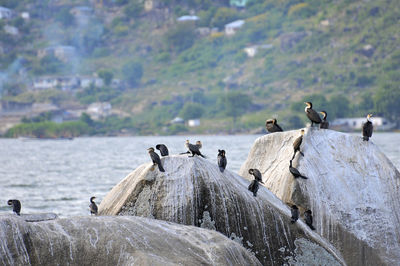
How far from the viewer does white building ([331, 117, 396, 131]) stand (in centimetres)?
13712

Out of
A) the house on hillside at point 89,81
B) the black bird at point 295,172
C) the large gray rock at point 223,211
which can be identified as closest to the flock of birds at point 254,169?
the black bird at point 295,172

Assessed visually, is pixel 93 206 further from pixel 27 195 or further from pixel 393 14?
pixel 393 14

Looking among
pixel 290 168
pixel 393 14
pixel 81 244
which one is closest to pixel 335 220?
pixel 290 168

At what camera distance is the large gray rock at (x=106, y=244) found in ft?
32.8

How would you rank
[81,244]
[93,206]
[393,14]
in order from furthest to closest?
[393,14] → [93,206] → [81,244]

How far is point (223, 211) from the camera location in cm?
1265

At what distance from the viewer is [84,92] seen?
189500 millimetres

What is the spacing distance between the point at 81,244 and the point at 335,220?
19.3ft

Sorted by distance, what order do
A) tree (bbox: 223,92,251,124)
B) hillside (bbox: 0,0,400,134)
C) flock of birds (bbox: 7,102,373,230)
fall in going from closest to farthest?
1. flock of birds (bbox: 7,102,373,230)
2. hillside (bbox: 0,0,400,134)
3. tree (bbox: 223,92,251,124)

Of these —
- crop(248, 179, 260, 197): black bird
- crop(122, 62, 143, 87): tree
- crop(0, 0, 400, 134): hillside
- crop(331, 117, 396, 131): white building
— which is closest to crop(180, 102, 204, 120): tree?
crop(0, 0, 400, 134): hillside

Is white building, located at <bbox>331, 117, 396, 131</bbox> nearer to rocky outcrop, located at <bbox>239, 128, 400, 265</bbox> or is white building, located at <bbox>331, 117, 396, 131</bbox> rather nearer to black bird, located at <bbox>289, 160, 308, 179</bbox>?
rocky outcrop, located at <bbox>239, 128, 400, 265</bbox>

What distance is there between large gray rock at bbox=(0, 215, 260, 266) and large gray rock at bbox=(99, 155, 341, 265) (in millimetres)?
1746

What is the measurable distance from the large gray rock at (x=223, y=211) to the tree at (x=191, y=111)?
142 meters

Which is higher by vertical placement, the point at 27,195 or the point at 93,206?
the point at 93,206
